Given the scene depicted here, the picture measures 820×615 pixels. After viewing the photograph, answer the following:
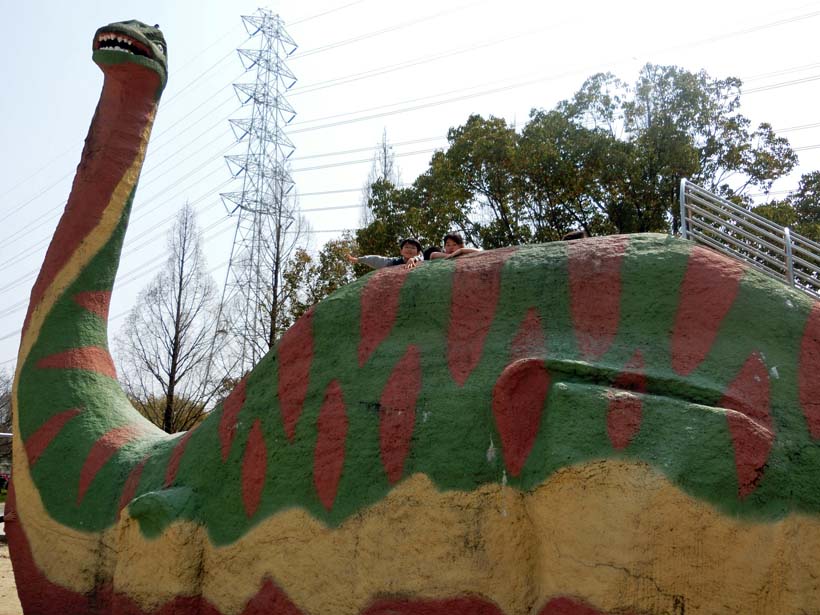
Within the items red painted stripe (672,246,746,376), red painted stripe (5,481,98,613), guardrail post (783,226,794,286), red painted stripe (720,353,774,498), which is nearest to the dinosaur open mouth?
red painted stripe (5,481,98,613)

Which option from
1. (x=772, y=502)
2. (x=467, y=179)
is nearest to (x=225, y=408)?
(x=772, y=502)

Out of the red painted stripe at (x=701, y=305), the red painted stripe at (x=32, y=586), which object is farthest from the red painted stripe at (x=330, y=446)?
the red painted stripe at (x=32, y=586)

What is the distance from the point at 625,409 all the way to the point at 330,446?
1.60 metres

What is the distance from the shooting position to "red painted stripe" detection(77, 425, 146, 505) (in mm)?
5504

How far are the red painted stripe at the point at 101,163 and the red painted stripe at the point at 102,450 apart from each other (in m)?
1.12

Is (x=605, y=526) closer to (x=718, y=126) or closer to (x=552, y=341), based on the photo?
(x=552, y=341)

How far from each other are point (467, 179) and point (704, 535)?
15295 millimetres

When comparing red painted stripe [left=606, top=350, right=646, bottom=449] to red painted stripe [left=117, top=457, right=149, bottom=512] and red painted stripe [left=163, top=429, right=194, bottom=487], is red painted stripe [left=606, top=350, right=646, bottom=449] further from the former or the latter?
red painted stripe [left=117, top=457, right=149, bottom=512]

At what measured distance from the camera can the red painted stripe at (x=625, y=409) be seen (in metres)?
3.49

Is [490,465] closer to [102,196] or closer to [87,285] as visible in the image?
[87,285]

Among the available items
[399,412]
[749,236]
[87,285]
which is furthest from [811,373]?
[87,285]

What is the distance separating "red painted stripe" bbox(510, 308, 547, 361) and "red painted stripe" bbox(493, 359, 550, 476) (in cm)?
11

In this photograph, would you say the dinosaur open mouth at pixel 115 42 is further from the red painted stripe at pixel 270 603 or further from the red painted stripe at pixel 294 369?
the red painted stripe at pixel 270 603

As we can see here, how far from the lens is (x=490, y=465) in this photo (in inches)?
151
